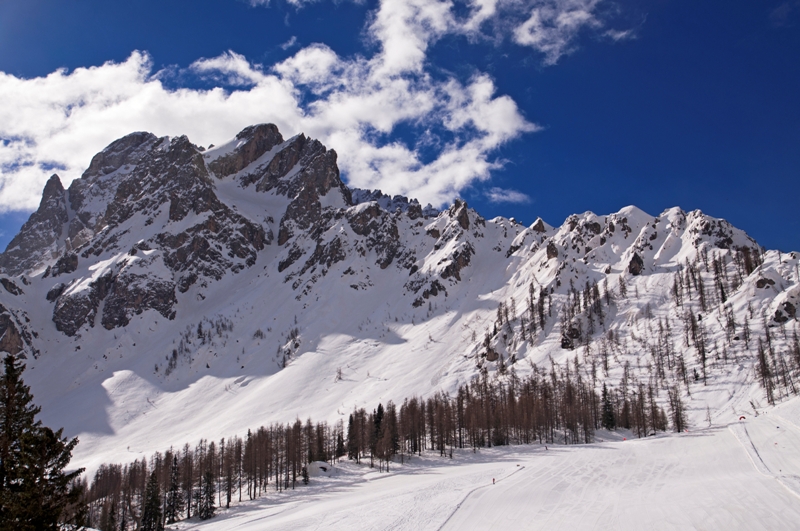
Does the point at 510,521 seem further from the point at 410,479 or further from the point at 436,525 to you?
the point at 410,479

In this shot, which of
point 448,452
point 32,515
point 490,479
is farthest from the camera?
point 448,452

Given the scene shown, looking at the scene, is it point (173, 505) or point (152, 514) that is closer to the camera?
point (152, 514)

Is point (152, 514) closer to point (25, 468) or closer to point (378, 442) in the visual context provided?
point (378, 442)

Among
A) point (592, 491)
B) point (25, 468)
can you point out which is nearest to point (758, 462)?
point (592, 491)

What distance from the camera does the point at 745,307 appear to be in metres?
148

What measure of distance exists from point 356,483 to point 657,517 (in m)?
50.1

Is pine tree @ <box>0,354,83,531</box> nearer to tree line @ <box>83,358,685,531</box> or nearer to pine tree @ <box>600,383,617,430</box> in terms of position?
tree line @ <box>83,358,685,531</box>

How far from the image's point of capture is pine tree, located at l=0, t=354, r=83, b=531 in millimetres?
21344

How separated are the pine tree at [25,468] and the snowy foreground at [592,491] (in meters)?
26.9

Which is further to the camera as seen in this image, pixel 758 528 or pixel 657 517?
pixel 657 517

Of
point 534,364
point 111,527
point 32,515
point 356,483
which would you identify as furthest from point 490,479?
point 534,364

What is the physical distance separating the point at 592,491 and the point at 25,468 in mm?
47804

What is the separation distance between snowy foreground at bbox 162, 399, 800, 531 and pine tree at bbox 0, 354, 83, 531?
26859 mm

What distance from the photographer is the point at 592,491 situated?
51281mm
